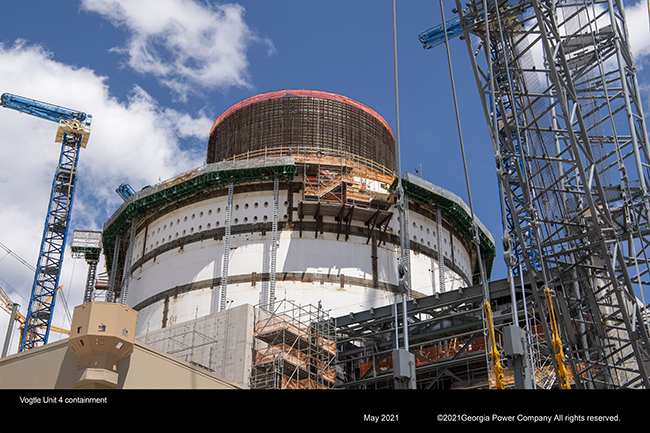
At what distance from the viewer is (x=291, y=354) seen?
116 ft

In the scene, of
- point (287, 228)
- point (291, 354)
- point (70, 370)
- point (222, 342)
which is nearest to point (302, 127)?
point (287, 228)

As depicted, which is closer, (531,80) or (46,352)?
(46,352)

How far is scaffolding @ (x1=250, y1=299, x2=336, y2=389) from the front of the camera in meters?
33.9

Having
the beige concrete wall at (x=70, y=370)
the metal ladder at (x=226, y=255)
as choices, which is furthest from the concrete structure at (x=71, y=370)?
the metal ladder at (x=226, y=255)

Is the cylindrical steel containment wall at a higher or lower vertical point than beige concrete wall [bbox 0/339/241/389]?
higher

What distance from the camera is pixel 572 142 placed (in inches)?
1025

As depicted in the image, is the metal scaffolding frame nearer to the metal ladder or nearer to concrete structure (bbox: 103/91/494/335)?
concrete structure (bbox: 103/91/494/335)

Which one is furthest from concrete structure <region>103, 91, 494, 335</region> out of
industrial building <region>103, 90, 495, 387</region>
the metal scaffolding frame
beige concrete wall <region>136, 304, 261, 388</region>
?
the metal scaffolding frame

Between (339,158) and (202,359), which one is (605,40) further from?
(202,359)

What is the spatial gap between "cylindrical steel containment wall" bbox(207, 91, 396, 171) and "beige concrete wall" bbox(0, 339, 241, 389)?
908 inches

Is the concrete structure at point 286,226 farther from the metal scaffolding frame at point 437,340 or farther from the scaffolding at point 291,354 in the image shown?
the metal scaffolding frame at point 437,340
